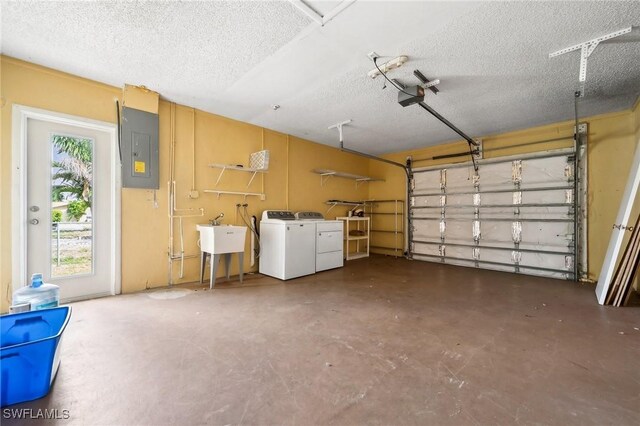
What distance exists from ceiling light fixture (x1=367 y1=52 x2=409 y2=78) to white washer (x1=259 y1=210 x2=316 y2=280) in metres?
2.27

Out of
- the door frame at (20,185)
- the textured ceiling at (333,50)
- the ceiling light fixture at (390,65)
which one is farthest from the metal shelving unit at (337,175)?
the door frame at (20,185)

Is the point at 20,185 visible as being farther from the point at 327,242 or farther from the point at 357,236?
the point at 357,236

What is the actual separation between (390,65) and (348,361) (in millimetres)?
2684

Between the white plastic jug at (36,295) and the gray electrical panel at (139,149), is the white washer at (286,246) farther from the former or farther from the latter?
the white plastic jug at (36,295)

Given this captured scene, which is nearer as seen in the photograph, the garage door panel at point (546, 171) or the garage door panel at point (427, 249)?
the garage door panel at point (546, 171)

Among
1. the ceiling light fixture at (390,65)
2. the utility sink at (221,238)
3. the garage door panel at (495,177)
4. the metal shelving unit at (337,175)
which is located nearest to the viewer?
the ceiling light fixture at (390,65)

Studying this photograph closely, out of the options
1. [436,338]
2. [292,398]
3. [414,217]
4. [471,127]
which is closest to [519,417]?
[436,338]

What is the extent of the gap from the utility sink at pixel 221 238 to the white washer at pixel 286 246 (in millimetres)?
545

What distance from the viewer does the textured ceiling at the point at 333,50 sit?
1.91 meters

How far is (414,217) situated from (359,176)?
5.30 ft

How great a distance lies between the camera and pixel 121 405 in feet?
4.42

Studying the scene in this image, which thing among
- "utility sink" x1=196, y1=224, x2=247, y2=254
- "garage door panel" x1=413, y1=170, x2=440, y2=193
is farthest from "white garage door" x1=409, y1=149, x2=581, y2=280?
"utility sink" x1=196, y1=224, x2=247, y2=254

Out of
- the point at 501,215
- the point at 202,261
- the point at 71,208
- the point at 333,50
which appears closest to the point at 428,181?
the point at 501,215

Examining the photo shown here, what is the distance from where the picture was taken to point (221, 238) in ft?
11.3
